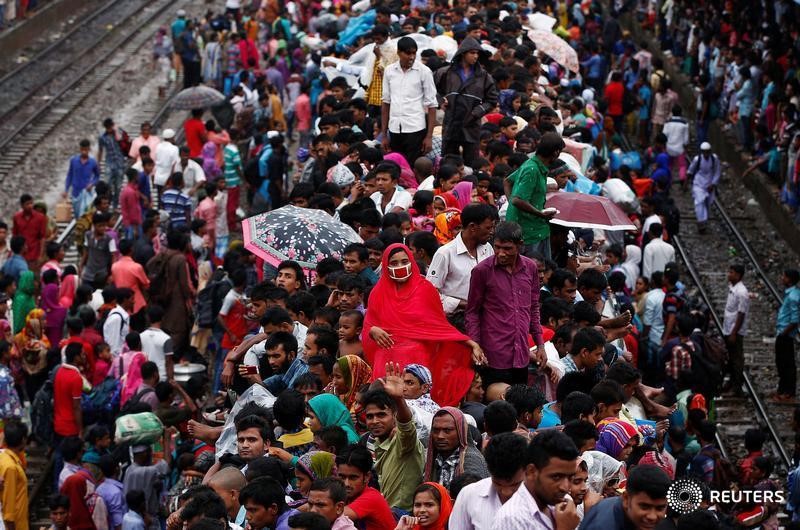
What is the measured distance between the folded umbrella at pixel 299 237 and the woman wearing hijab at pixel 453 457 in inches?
172

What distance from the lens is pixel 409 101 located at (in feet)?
48.5

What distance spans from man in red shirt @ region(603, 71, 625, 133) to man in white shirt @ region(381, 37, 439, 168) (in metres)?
11.4

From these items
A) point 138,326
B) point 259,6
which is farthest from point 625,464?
point 259,6

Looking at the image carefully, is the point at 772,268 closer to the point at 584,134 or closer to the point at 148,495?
the point at 584,134

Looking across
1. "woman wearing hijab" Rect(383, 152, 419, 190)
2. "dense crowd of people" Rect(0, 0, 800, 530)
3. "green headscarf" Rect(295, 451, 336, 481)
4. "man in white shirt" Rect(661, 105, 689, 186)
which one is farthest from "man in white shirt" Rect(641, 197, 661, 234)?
"green headscarf" Rect(295, 451, 336, 481)

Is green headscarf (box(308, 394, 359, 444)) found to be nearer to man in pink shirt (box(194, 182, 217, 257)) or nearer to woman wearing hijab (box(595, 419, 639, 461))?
woman wearing hijab (box(595, 419, 639, 461))

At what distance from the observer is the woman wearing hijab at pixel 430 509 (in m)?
7.35

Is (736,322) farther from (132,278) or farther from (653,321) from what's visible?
(132,278)

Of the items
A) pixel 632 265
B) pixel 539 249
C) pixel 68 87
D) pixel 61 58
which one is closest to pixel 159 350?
pixel 539 249

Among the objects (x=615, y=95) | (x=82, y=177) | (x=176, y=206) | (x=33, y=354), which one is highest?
(x=33, y=354)

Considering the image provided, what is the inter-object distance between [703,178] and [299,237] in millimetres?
11004

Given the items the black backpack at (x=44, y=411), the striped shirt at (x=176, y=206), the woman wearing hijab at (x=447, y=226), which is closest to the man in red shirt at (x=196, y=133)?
the striped shirt at (x=176, y=206)

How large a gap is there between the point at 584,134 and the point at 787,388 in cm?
401

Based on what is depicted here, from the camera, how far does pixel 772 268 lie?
20984 mm
